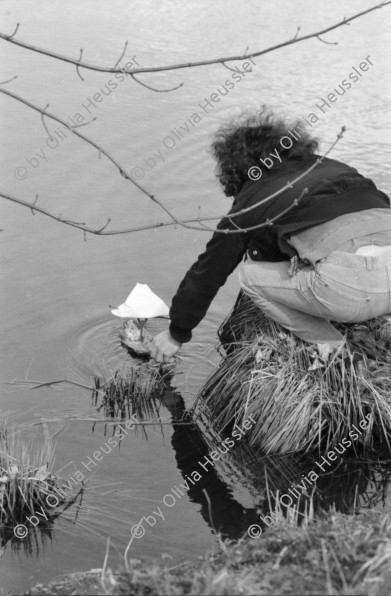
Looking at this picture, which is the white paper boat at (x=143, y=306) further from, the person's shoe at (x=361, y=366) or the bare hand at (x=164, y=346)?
the person's shoe at (x=361, y=366)

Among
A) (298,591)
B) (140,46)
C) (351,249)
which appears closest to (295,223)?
Answer: (351,249)

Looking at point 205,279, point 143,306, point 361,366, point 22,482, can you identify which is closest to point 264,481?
point 361,366

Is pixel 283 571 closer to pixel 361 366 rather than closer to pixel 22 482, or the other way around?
pixel 22 482

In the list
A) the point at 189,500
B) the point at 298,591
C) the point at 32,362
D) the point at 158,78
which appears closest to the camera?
the point at 298,591

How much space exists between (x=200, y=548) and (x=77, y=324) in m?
2.56

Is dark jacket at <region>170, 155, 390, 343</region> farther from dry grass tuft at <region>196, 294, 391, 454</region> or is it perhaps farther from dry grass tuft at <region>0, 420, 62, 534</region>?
dry grass tuft at <region>0, 420, 62, 534</region>

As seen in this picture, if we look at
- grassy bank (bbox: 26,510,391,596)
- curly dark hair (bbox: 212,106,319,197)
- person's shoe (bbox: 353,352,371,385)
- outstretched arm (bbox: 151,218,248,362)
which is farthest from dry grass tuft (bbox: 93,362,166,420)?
grassy bank (bbox: 26,510,391,596)

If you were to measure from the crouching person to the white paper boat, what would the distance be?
1.80 ft

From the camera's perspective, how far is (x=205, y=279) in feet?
16.9

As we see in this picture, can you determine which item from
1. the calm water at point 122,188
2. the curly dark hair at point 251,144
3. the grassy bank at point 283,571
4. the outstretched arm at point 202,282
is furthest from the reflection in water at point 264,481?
the curly dark hair at point 251,144

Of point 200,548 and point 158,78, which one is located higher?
point 158,78

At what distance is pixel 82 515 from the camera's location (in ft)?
14.6

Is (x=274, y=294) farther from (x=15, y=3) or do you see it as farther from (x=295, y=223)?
(x=15, y=3)

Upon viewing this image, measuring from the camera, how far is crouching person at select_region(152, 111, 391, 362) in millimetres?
4816
